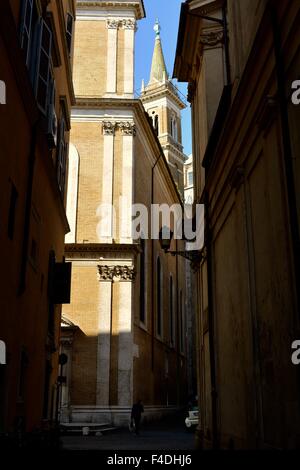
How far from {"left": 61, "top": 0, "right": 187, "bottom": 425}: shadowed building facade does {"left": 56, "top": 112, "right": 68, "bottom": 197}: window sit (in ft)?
30.0

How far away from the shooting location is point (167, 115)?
5338 cm

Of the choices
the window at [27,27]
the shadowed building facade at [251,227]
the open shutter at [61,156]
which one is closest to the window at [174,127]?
the open shutter at [61,156]

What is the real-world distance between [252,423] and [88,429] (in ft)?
43.8

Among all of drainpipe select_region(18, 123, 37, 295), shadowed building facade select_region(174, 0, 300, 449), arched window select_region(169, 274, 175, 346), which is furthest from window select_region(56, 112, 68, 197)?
arched window select_region(169, 274, 175, 346)

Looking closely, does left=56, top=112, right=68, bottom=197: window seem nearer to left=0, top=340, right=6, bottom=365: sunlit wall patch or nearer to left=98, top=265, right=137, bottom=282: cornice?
left=0, top=340, right=6, bottom=365: sunlit wall patch

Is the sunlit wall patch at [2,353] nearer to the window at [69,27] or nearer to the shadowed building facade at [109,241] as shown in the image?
the window at [69,27]

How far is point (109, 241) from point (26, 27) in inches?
608

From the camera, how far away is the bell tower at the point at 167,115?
52.5 m

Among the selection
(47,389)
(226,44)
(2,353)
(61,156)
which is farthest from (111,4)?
(2,353)

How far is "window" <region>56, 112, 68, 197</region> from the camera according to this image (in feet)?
47.5

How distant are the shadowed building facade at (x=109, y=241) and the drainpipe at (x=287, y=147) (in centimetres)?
1848

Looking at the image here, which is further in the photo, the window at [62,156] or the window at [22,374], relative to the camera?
the window at [62,156]

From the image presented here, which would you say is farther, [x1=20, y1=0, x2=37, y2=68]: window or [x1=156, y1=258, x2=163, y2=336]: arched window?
[x1=156, y1=258, x2=163, y2=336]: arched window
